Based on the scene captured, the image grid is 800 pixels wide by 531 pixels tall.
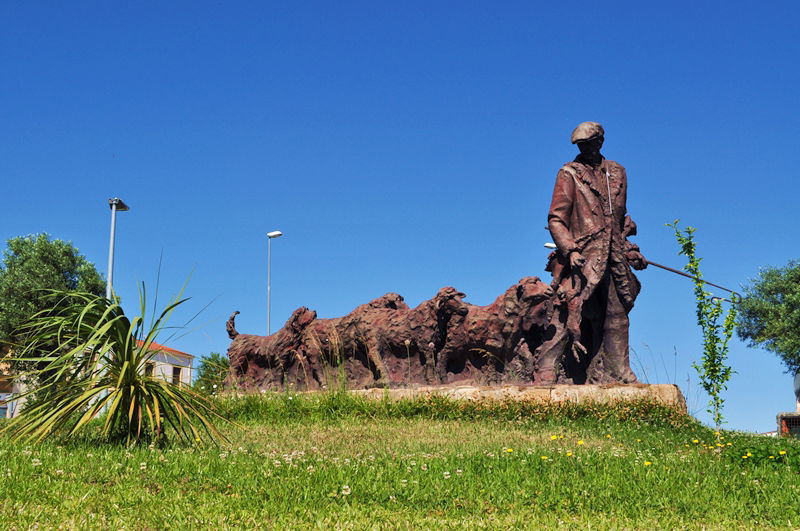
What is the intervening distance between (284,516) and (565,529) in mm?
1858

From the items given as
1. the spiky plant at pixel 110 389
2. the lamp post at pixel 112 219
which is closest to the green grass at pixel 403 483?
the spiky plant at pixel 110 389

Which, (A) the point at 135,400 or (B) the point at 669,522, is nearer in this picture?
(B) the point at 669,522

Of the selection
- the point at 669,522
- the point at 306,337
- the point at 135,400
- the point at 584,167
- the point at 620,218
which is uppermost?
the point at 584,167

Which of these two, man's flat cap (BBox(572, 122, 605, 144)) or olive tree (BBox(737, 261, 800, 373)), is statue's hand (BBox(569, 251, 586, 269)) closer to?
man's flat cap (BBox(572, 122, 605, 144))

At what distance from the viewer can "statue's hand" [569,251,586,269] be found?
1256 centimetres

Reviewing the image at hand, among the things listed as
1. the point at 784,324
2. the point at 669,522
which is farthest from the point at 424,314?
the point at 784,324

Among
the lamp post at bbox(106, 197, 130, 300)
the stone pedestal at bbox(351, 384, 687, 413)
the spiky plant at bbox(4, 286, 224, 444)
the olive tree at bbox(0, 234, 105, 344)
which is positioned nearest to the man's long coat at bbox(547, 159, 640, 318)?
the stone pedestal at bbox(351, 384, 687, 413)

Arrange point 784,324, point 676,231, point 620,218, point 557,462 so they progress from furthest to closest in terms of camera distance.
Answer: point 784,324, point 620,218, point 676,231, point 557,462

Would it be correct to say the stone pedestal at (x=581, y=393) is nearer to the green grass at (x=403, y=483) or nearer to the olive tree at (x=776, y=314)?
the green grass at (x=403, y=483)

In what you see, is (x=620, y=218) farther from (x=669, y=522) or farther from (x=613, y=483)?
(x=669, y=522)

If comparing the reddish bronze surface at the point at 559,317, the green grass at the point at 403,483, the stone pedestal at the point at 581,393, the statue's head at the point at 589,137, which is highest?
the statue's head at the point at 589,137

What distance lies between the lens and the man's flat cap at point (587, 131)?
1320 centimetres

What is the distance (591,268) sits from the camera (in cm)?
1259

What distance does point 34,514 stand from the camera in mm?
5172
